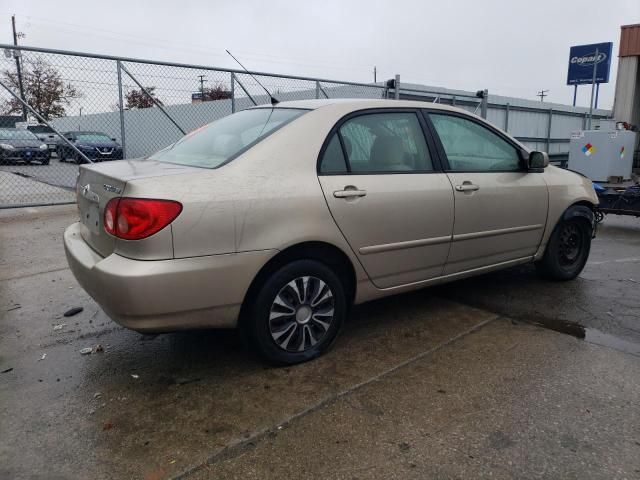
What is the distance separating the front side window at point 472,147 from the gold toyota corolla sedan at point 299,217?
0.01 metres

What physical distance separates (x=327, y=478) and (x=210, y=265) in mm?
1168

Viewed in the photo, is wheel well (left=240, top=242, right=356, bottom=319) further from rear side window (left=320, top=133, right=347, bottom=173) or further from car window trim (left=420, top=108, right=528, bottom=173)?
car window trim (left=420, top=108, right=528, bottom=173)

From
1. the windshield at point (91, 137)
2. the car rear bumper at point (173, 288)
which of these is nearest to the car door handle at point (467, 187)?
the car rear bumper at point (173, 288)

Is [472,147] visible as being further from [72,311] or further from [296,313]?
[72,311]

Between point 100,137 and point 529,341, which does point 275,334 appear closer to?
point 529,341

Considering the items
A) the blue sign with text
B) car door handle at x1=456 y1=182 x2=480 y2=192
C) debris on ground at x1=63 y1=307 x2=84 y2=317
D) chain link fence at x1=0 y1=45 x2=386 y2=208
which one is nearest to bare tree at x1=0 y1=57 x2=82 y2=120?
chain link fence at x1=0 y1=45 x2=386 y2=208

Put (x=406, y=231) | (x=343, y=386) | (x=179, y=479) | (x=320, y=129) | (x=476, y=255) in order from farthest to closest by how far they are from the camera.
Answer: (x=476, y=255), (x=406, y=231), (x=320, y=129), (x=343, y=386), (x=179, y=479)

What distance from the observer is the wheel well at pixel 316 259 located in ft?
9.52

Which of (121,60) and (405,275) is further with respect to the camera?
(121,60)

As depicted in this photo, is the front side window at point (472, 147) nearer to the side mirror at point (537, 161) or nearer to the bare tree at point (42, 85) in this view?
the side mirror at point (537, 161)

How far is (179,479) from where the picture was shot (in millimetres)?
2137

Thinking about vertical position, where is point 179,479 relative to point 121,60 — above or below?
below

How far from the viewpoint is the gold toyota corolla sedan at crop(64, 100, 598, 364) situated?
8.54 feet

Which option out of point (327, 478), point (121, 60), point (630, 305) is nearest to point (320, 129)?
point (327, 478)
